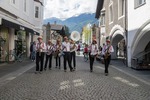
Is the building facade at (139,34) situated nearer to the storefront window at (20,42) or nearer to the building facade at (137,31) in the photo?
the building facade at (137,31)

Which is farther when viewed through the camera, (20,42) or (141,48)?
(20,42)

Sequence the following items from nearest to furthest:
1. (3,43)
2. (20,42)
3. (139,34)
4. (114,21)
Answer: (139,34), (3,43), (20,42), (114,21)

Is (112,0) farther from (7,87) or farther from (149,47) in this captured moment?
(7,87)

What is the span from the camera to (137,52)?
1852cm

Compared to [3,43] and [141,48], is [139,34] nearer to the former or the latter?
[141,48]

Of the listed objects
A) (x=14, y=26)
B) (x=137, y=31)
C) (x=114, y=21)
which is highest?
(x=114, y=21)

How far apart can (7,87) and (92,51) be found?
656 centimetres

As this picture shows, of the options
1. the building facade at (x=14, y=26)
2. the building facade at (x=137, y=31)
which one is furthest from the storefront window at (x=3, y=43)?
the building facade at (x=137, y=31)

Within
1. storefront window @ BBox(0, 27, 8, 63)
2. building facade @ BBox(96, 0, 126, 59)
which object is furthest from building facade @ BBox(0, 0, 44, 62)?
building facade @ BBox(96, 0, 126, 59)

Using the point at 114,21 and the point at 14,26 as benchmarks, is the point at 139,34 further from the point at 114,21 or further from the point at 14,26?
the point at 114,21

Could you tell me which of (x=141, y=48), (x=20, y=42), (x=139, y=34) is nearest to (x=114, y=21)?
(x=141, y=48)

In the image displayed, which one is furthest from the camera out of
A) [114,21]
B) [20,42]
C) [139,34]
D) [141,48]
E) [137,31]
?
[114,21]

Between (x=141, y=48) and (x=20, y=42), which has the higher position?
(x=20, y=42)

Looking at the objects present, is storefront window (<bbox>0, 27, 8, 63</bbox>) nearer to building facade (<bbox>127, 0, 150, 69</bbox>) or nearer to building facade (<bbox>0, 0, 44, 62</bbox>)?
building facade (<bbox>0, 0, 44, 62</bbox>)
